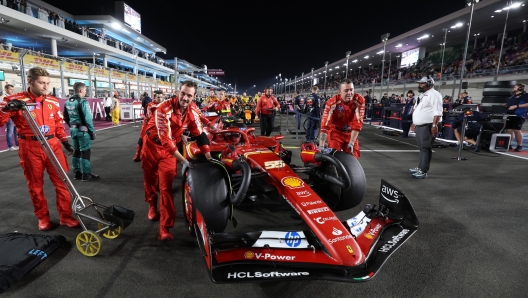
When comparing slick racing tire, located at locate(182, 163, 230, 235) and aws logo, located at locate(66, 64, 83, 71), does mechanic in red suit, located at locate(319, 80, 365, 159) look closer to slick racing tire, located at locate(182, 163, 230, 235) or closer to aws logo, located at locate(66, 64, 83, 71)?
slick racing tire, located at locate(182, 163, 230, 235)

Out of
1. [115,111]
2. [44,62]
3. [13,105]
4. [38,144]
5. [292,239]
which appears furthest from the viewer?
[44,62]

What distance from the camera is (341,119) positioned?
453 centimetres

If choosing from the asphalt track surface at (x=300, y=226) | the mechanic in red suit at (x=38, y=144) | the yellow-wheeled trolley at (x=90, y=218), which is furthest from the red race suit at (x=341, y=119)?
the mechanic in red suit at (x=38, y=144)

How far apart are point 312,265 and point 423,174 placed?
14.2ft

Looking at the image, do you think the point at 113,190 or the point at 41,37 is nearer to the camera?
the point at 113,190

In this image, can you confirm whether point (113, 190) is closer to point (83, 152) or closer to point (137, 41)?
point (83, 152)

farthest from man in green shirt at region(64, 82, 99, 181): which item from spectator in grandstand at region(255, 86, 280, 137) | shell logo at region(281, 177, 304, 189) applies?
spectator in grandstand at region(255, 86, 280, 137)

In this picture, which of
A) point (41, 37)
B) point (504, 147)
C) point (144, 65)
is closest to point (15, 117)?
point (504, 147)

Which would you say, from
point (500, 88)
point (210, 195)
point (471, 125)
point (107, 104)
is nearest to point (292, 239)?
point (210, 195)

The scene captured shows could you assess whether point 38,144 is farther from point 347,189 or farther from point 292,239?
point 347,189

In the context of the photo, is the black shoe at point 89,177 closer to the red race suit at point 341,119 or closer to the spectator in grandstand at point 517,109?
the red race suit at point 341,119

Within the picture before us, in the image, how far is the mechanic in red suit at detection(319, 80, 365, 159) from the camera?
4.30 m

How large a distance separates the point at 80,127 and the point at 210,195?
3.66m

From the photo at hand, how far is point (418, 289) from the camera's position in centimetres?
225
